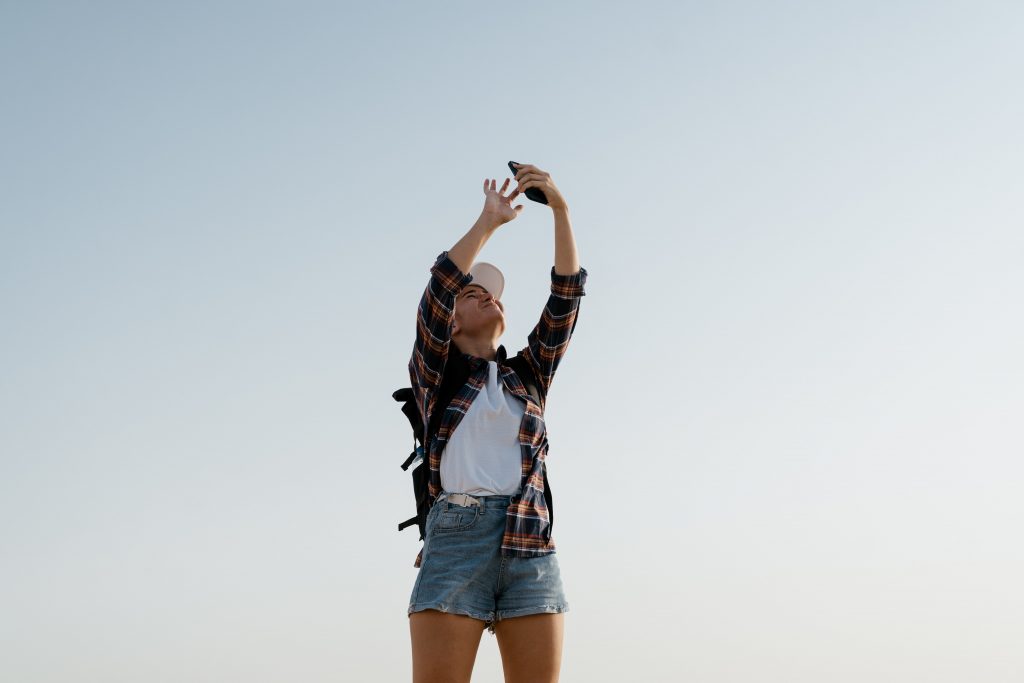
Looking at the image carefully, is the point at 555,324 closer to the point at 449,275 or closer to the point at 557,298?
the point at 557,298

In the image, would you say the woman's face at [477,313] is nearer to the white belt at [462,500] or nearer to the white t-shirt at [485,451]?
the white t-shirt at [485,451]

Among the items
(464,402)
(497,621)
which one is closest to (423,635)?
(497,621)

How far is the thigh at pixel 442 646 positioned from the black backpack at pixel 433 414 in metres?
0.42

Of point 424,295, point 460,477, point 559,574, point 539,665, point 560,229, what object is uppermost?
point 560,229

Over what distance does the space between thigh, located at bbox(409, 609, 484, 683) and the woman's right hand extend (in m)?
1.50

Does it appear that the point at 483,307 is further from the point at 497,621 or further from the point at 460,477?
the point at 497,621

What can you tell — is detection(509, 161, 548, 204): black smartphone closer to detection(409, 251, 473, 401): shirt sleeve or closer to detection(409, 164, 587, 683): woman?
detection(409, 164, 587, 683): woman

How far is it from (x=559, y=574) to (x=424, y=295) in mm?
1177

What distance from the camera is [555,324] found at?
4.71m

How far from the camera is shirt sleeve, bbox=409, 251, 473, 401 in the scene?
14.1ft

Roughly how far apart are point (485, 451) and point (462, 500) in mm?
215

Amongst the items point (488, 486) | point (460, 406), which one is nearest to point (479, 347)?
point (460, 406)

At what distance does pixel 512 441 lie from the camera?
4.34 meters

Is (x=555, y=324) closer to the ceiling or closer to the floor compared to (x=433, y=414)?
closer to the ceiling
